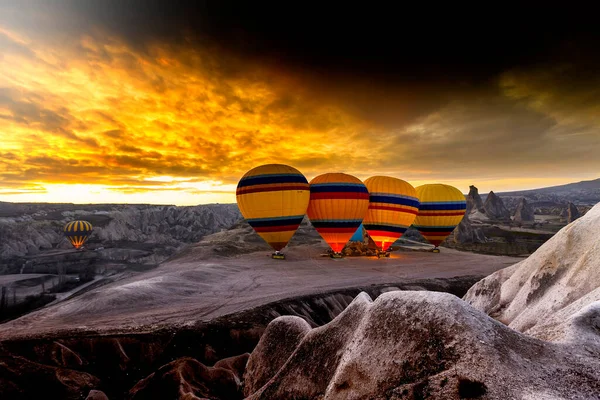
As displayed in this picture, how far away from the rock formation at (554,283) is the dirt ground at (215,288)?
1248 centimetres

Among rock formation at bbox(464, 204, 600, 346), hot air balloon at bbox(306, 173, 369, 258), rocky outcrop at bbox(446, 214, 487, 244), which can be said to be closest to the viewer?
rock formation at bbox(464, 204, 600, 346)

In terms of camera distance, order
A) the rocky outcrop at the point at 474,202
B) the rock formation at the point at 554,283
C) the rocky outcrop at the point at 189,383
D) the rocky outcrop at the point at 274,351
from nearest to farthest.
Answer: the rock formation at the point at 554,283 → the rocky outcrop at the point at 274,351 → the rocky outcrop at the point at 189,383 → the rocky outcrop at the point at 474,202

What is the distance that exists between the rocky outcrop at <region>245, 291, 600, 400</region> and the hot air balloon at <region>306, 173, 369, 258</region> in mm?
28242

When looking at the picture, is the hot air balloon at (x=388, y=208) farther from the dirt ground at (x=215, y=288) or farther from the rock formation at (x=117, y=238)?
the rock formation at (x=117, y=238)

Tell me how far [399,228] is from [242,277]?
2008 cm

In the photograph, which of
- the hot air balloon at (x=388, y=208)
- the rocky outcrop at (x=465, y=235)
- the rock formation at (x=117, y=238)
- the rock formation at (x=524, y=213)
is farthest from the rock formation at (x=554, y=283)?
the rock formation at (x=524, y=213)

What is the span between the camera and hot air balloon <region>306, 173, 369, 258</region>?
33406 mm

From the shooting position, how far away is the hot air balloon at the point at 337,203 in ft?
110

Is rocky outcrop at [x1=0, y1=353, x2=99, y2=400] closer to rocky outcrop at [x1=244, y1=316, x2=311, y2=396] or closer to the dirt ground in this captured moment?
the dirt ground

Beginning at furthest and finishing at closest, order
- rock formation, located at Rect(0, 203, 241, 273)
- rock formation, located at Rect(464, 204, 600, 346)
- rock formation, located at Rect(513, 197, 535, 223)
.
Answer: rock formation, located at Rect(513, 197, 535, 223), rock formation, located at Rect(0, 203, 241, 273), rock formation, located at Rect(464, 204, 600, 346)

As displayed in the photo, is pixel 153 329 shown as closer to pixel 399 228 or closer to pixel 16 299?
pixel 16 299

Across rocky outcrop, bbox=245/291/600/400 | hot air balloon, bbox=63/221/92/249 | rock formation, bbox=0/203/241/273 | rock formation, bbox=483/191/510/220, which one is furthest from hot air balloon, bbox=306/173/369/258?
rock formation, bbox=483/191/510/220

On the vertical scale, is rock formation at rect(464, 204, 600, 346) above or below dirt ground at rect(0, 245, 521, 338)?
above

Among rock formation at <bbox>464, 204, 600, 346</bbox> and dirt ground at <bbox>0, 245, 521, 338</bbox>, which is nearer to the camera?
rock formation at <bbox>464, 204, 600, 346</bbox>
